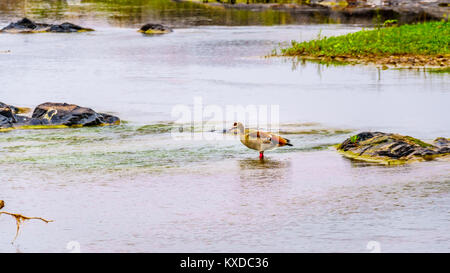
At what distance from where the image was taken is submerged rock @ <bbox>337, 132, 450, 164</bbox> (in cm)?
1563

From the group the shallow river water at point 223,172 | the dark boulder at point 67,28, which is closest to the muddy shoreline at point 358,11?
the dark boulder at point 67,28

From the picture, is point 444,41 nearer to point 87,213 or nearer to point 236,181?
point 236,181

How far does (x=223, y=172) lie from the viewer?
1488 centimetres

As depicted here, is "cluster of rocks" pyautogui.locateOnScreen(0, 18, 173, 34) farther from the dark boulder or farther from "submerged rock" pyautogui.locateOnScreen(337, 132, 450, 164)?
"submerged rock" pyautogui.locateOnScreen(337, 132, 450, 164)

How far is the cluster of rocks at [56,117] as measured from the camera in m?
19.5

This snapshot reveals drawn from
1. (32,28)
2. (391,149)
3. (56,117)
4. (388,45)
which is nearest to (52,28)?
(32,28)

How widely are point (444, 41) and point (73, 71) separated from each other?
1233 centimetres

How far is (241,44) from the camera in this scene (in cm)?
3928

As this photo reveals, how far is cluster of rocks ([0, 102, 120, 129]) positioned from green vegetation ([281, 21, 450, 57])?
560 inches

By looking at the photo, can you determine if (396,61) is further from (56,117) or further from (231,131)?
(56,117)

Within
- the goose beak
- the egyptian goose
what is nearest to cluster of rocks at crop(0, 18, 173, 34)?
the goose beak

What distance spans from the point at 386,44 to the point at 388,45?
141 millimetres

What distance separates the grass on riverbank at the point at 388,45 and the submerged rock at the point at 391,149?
47.7 feet
